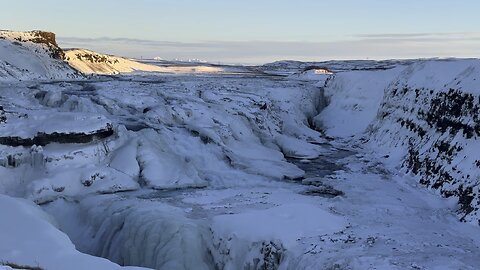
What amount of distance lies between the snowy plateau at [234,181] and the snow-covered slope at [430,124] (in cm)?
11

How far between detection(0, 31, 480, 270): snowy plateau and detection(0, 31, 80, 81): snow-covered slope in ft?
42.9

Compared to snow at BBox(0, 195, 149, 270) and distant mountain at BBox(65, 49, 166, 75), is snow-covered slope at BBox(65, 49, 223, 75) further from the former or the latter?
snow at BBox(0, 195, 149, 270)

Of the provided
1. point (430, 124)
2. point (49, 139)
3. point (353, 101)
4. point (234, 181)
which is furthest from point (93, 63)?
point (430, 124)

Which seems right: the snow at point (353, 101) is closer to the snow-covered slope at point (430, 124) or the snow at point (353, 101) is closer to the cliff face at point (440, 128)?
the snow-covered slope at point (430, 124)

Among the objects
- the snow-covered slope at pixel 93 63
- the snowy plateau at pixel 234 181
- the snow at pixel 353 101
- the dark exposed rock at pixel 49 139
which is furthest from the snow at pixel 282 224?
the snow-covered slope at pixel 93 63

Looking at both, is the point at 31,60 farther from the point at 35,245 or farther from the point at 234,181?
the point at 35,245

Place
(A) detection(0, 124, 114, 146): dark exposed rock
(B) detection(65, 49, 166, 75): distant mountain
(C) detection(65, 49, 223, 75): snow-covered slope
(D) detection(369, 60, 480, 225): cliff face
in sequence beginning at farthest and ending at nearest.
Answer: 1. (C) detection(65, 49, 223, 75): snow-covered slope
2. (B) detection(65, 49, 166, 75): distant mountain
3. (A) detection(0, 124, 114, 146): dark exposed rock
4. (D) detection(369, 60, 480, 225): cliff face

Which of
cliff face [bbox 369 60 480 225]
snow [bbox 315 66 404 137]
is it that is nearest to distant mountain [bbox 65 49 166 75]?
snow [bbox 315 66 404 137]

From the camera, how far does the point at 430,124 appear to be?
2505 centimetres

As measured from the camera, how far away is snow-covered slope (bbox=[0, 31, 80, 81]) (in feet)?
151

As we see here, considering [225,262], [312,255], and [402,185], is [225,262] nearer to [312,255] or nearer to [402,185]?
[312,255]

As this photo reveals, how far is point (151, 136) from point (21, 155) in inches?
216

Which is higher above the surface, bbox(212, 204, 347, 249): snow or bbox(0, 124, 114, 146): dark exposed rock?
bbox(0, 124, 114, 146): dark exposed rock

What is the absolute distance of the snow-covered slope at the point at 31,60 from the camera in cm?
4597
